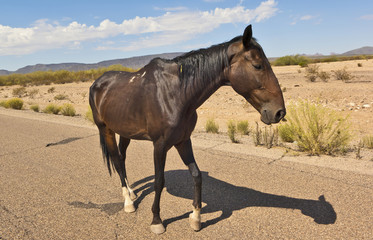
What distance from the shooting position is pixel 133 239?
305 cm

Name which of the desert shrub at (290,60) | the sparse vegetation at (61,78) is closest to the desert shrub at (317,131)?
the sparse vegetation at (61,78)

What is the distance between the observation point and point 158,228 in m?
3.16

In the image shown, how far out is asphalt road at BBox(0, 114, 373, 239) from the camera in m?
3.17

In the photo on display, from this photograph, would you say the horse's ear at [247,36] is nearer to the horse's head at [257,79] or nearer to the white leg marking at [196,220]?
the horse's head at [257,79]

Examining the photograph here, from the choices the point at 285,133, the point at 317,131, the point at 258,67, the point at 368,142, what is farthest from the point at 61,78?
the point at 258,67

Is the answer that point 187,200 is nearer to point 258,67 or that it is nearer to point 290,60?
point 258,67

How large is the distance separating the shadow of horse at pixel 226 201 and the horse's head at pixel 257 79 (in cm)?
169

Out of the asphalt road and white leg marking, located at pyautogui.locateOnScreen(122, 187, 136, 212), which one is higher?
white leg marking, located at pyautogui.locateOnScreen(122, 187, 136, 212)

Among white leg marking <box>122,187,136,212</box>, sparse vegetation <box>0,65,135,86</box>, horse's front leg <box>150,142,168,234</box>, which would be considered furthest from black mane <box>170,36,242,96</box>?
sparse vegetation <box>0,65,135,86</box>

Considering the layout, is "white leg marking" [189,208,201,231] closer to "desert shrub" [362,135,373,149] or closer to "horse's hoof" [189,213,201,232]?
"horse's hoof" [189,213,201,232]

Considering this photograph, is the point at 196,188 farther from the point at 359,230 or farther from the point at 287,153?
the point at 287,153

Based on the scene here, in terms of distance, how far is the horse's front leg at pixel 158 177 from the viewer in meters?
2.98

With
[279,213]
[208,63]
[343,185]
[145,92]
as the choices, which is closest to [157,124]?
[145,92]

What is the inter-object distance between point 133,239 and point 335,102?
13049mm
